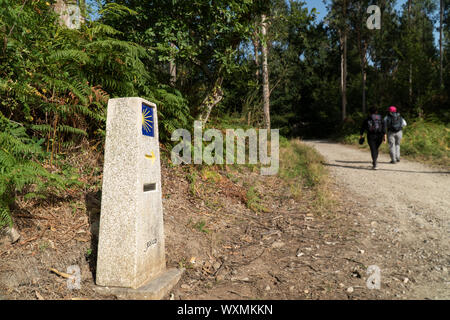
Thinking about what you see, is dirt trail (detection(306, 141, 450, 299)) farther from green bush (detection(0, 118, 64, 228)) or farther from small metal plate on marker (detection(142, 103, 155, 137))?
green bush (detection(0, 118, 64, 228))

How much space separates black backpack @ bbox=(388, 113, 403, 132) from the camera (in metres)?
9.22

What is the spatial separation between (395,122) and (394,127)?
0.16 meters

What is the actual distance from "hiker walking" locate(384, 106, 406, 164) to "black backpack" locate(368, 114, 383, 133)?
46 centimetres

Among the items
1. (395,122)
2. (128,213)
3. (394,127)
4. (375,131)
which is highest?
(395,122)

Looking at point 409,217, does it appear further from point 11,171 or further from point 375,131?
point 11,171

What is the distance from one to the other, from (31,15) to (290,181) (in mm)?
6026

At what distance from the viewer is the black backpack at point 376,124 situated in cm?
878

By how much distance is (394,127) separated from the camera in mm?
9242

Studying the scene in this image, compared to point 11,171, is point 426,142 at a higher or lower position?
higher

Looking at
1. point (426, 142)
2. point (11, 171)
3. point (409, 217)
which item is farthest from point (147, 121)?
point (426, 142)

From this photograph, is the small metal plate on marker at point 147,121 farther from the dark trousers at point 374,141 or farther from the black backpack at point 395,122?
the black backpack at point 395,122

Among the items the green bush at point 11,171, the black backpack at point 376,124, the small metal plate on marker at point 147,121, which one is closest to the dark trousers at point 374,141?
the black backpack at point 376,124

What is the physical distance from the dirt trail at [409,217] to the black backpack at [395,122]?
1236 millimetres

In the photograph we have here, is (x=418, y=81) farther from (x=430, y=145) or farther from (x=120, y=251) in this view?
(x=120, y=251)
